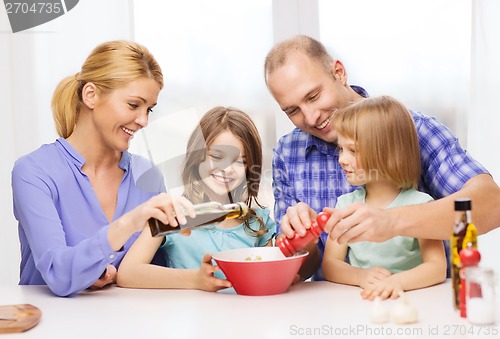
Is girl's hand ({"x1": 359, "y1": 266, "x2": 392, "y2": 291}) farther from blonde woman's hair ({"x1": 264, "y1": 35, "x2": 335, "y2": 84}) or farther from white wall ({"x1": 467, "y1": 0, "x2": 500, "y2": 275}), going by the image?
white wall ({"x1": 467, "y1": 0, "x2": 500, "y2": 275})

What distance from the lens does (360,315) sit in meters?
1.28

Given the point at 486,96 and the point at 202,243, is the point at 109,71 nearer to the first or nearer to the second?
the point at 202,243

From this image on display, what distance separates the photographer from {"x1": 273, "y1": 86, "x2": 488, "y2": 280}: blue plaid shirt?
1734 millimetres

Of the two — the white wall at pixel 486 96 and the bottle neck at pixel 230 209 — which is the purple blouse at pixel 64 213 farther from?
the white wall at pixel 486 96

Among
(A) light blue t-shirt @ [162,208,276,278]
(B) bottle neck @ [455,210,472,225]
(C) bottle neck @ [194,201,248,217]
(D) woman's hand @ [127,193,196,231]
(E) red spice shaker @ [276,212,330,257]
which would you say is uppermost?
(B) bottle neck @ [455,210,472,225]

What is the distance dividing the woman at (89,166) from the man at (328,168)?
1.12ft

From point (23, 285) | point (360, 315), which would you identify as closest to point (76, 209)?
point (23, 285)

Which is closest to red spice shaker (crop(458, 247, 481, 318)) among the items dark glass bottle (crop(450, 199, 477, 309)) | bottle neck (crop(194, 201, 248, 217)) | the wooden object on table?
dark glass bottle (crop(450, 199, 477, 309))

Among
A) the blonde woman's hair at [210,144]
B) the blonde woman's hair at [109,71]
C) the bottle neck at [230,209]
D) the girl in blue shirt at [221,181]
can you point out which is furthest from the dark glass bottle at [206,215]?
the blonde woman's hair at [109,71]

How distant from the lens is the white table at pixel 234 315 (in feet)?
3.85

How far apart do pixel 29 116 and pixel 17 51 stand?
252 millimetres

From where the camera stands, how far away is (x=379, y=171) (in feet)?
5.25

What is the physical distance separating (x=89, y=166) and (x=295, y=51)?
0.61m

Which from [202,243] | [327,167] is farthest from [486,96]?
[202,243]
